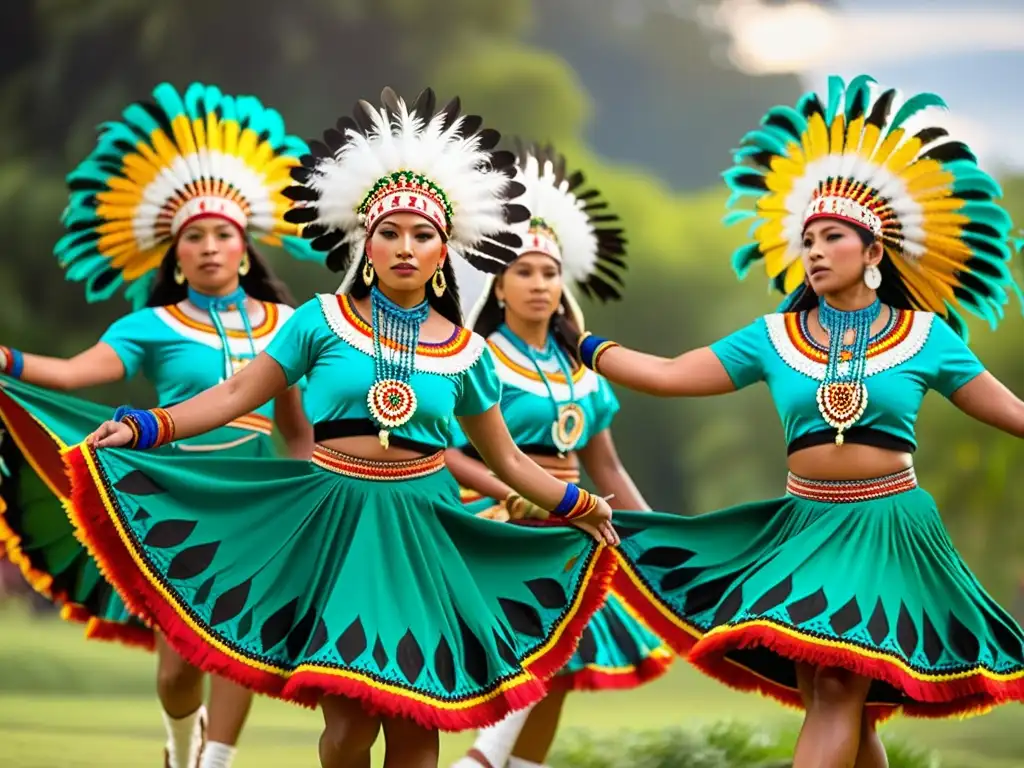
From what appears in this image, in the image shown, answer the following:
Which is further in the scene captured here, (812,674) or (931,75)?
(931,75)

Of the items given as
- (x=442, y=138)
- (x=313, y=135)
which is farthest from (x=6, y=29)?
(x=442, y=138)

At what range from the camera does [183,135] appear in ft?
14.3

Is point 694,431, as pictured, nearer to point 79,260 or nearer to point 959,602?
point 79,260

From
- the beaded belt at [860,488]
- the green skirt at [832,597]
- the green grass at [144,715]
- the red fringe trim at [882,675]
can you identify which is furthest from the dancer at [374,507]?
the green grass at [144,715]

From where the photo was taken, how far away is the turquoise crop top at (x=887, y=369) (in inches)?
129

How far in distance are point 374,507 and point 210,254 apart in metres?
1.43

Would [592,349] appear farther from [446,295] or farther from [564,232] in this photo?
[564,232]

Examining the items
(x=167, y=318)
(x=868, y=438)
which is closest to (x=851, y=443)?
(x=868, y=438)

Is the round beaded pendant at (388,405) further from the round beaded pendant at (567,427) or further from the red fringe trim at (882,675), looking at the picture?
the round beaded pendant at (567,427)

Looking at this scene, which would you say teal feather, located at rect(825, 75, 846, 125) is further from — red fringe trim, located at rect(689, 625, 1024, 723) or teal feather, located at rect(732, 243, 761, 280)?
red fringe trim, located at rect(689, 625, 1024, 723)

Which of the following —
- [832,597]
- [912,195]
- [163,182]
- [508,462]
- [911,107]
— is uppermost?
[911,107]

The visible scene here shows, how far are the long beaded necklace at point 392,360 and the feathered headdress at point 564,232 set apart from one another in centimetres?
102

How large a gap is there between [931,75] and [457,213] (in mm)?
4884

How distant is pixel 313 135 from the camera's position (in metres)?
8.12
